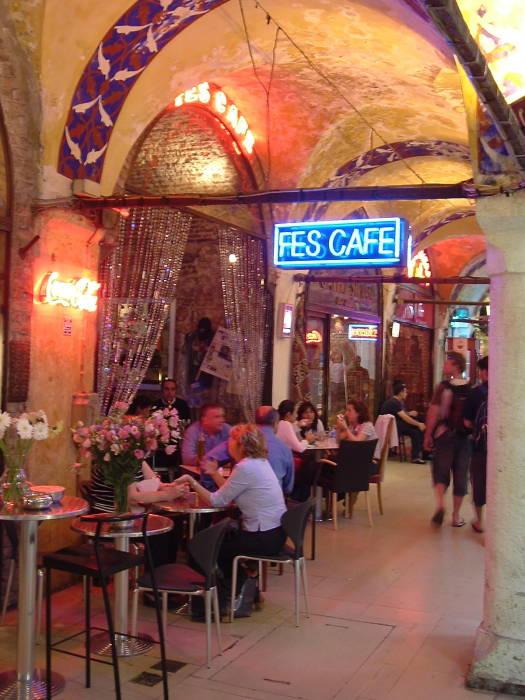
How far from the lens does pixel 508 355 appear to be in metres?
4.15

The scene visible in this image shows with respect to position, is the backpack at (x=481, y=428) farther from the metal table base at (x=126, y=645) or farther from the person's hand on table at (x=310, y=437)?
the metal table base at (x=126, y=645)

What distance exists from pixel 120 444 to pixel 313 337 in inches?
304

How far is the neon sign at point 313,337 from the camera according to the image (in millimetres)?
11680

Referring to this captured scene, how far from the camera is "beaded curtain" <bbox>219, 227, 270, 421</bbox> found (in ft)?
29.6

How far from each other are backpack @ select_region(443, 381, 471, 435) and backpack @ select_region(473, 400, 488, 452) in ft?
1.42

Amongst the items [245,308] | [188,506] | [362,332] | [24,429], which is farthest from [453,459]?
[362,332]

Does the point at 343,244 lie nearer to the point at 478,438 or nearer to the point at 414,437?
the point at 478,438

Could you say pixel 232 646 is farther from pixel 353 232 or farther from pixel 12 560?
pixel 353 232

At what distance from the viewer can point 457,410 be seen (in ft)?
25.7

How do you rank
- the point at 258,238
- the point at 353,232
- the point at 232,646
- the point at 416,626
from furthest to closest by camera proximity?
the point at 258,238, the point at 353,232, the point at 416,626, the point at 232,646

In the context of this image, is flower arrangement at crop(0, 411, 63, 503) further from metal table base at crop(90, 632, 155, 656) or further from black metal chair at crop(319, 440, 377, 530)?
black metal chair at crop(319, 440, 377, 530)

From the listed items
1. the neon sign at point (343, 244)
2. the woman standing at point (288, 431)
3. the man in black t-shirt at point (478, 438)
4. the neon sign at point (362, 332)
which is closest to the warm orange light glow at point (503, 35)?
the neon sign at point (343, 244)

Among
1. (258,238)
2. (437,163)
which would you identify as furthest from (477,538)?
(437,163)

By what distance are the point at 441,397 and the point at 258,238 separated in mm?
3206
